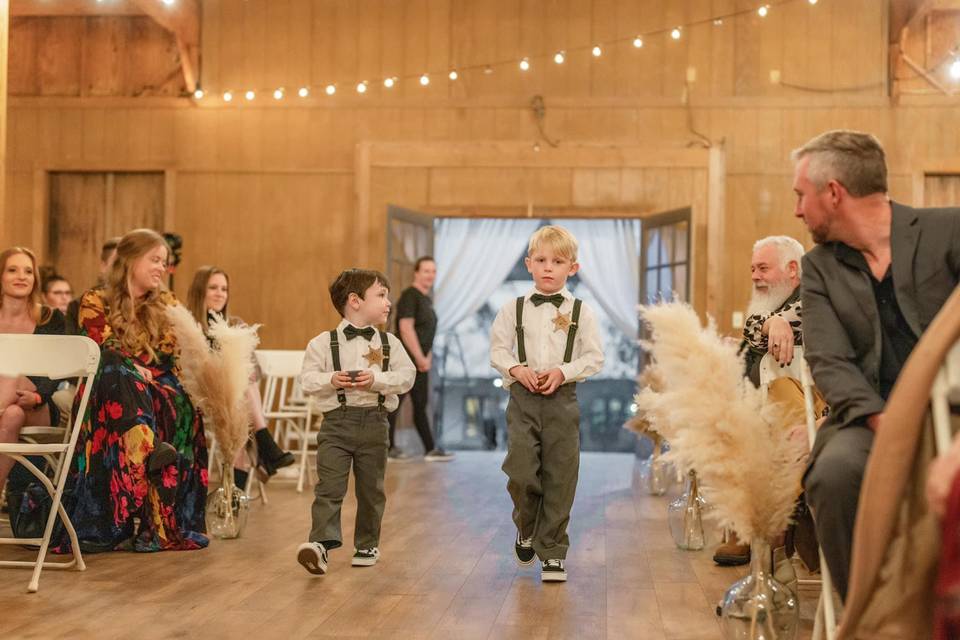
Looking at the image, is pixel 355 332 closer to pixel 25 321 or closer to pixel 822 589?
pixel 25 321

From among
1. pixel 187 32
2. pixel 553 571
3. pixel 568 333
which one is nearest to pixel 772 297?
pixel 568 333

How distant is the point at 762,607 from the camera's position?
2.73 meters

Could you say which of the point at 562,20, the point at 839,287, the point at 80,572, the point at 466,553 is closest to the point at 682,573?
the point at 466,553

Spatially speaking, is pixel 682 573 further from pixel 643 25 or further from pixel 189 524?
pixel 643 25

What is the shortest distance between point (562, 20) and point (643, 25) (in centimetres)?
70

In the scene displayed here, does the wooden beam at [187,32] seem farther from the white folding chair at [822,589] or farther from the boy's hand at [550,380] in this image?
the white folding chair at [822,589]

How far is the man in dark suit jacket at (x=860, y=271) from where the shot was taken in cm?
256

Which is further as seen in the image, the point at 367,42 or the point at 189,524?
the point at 367,42

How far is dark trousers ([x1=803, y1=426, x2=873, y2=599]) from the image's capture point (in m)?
2.30

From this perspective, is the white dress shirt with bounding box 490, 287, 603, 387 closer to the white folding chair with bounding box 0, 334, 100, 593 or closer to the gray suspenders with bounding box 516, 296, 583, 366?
the gray suspenders with bounding box 516, 296, 583, 366

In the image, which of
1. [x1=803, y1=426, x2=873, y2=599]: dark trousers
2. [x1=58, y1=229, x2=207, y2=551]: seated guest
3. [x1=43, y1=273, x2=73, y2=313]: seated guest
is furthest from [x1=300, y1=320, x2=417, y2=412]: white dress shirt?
[x1=43, y1=273, x2=73, y2=313]: seated guest

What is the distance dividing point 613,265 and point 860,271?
8.56 metres

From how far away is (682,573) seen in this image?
4.21m

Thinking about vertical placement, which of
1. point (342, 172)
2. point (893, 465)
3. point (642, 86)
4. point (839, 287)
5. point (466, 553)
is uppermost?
point (642, 86)
